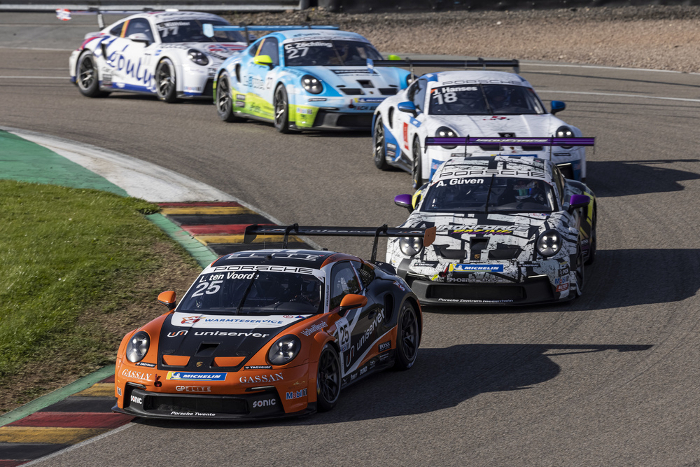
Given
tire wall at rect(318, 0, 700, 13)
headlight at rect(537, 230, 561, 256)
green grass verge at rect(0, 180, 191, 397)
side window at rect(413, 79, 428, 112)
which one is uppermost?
tire wall at rect(318, 0, 700, 13)

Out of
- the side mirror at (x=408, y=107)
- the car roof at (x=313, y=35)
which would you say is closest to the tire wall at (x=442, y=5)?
the car roof at (x=313, y=35)

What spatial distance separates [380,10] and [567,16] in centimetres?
542

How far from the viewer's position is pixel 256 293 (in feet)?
27.4

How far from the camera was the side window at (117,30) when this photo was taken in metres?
22.7

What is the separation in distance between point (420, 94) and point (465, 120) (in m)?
1.17

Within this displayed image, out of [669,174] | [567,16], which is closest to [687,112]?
[669,174]

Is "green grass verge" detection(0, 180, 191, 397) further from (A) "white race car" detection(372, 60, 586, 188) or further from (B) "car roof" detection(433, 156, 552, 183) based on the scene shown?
(A) "white race car" detection(372, 60, 586, 188)

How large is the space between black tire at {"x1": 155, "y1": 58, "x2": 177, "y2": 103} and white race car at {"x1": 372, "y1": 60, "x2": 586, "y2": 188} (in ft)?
20.9

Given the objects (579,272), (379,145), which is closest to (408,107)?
(379,145)

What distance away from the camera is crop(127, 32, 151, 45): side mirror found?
21.9m

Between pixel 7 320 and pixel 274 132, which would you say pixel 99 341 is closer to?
pixel 7 320

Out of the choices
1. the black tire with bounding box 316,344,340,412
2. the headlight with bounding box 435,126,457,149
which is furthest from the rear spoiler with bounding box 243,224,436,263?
the headlight with bounding box 435,126,457,149

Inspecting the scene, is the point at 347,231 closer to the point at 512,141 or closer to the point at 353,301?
the point at 353,301

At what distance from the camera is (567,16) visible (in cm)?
3203
